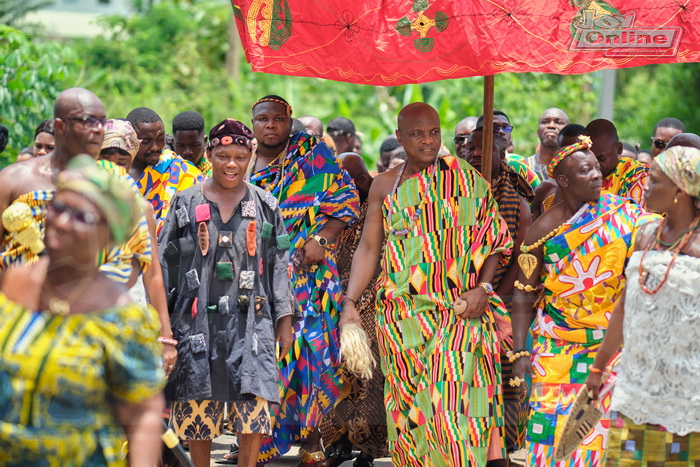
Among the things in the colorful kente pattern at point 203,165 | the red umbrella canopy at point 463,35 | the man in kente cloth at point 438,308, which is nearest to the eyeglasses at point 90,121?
the red umbrella canopy at point 463,35

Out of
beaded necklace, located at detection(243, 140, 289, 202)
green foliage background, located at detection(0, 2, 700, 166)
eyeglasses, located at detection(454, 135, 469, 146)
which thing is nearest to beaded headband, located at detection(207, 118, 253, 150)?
beaded necklace, located at detection(243, 140, 289, 202)

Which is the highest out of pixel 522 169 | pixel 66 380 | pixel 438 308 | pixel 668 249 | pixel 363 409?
pixel 522 169

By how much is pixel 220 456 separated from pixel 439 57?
3668mm

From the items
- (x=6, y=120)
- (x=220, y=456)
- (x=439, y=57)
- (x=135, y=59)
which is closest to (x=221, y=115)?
(x=135, y=59)

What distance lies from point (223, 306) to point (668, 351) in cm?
267

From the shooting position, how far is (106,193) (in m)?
3.51

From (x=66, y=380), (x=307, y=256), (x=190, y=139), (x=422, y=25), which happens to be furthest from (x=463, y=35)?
(x=66, y=380)

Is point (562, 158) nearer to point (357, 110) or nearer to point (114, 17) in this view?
point (357, 110)

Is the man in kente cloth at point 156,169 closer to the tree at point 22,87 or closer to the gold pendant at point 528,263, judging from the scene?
the gold pendant at point 528,263

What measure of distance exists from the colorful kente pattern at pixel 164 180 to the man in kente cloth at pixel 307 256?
19.2 inches

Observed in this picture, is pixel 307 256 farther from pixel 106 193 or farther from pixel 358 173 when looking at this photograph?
pixel 106 193

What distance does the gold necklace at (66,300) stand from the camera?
11.3 feet

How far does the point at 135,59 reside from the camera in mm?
22453

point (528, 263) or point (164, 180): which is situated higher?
point (164, 180)
